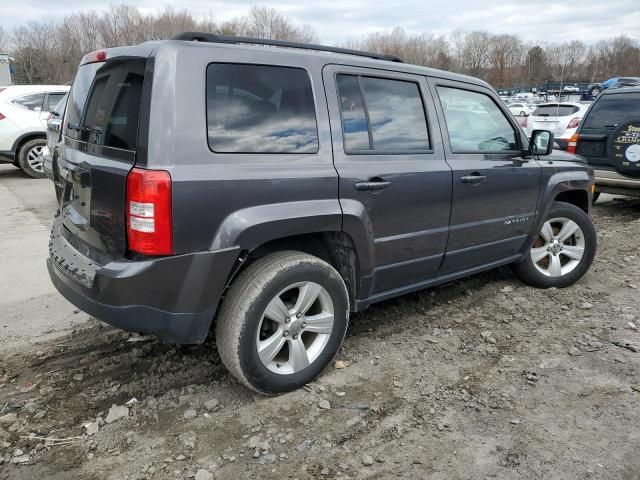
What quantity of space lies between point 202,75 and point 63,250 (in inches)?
52.6

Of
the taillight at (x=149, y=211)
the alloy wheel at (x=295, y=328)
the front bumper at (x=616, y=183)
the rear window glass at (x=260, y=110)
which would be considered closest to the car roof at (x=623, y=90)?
the front bumper at (x=616, y=183)

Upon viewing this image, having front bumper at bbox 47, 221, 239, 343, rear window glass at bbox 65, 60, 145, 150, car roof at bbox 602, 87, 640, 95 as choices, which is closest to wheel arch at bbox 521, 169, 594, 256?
front bumper at bbox 47, 221, 239, 343

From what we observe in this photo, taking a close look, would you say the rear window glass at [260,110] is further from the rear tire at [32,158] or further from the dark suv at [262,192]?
the rear tire at [32,158]

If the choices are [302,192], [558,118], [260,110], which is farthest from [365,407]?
[558,118]

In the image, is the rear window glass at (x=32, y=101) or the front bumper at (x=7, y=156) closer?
the front bumper at (x=7, y=156)

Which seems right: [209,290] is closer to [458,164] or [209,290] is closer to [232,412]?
[232,412]

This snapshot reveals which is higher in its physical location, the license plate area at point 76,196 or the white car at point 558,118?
the white car at point 558,118

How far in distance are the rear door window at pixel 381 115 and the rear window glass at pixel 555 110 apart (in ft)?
42.0

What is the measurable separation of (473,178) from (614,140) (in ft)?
14.8

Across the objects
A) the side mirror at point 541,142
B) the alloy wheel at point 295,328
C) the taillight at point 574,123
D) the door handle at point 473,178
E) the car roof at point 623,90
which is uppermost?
the car roof at point 623,90

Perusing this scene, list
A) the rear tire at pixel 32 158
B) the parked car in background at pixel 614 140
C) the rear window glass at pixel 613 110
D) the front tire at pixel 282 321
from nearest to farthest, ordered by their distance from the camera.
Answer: the front tire at pixel 282 321, the parked car in background at pixel 614 140, the rear window glass at pixel 613 110, the rear tire at pixel 32 158

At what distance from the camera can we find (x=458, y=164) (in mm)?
3611

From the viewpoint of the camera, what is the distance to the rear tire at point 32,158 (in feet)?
34.0

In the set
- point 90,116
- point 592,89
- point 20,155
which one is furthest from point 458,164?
point 592,89
